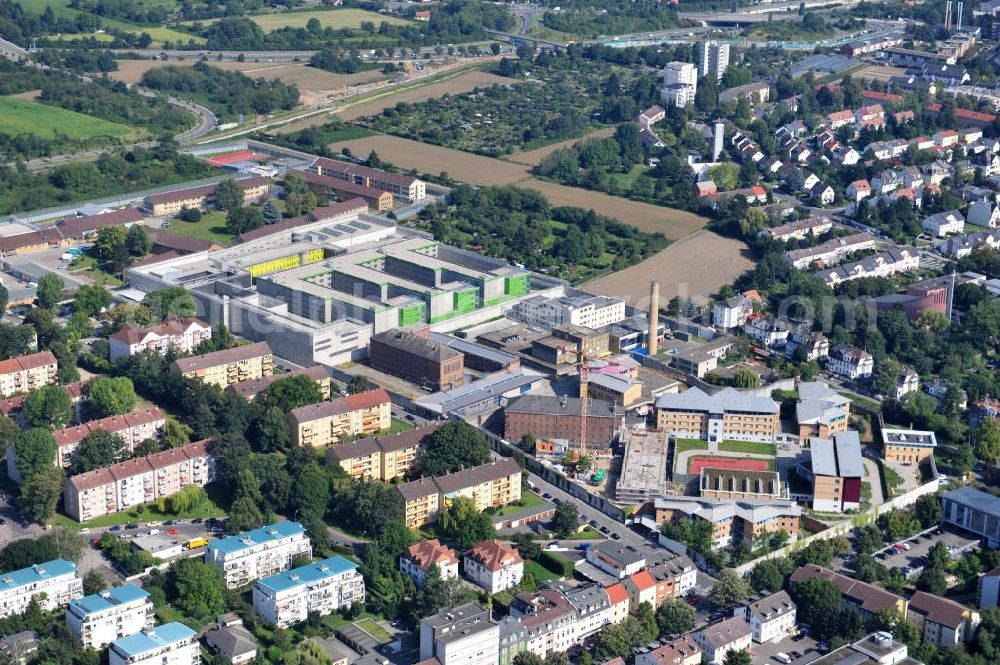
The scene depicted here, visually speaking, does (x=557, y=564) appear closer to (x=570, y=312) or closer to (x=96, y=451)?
(x=96, y=451)

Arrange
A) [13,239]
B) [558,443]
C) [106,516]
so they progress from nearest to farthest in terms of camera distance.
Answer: [106,516] < [558,443] < [13,239]

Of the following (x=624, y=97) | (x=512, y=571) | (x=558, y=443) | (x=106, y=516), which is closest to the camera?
(x=512, y=571)

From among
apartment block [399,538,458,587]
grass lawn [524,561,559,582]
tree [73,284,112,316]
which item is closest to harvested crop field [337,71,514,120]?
tree [73,284,112,316]

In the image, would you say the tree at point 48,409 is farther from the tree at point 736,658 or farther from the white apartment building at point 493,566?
the tree at point 736,658

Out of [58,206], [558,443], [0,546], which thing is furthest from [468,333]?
[58,206]

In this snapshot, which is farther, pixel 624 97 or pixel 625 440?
pixel 624 97

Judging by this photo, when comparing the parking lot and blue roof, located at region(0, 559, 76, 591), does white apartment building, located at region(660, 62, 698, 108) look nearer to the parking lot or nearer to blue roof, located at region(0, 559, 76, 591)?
the parking lot

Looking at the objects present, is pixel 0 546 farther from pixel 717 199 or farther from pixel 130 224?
pixel 717 199

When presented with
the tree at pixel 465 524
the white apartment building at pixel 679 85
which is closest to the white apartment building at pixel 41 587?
the tree at pixel 465 524
